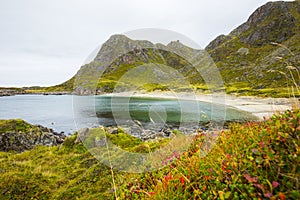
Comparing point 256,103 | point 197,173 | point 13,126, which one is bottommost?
point 256,103

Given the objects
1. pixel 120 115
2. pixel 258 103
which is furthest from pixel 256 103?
pixel 120 115

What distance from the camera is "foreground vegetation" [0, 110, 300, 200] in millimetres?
2637

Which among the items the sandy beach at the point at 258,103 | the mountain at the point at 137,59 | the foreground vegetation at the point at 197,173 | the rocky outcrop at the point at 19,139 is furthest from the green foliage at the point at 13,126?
the sandy beach at the point at 258,103

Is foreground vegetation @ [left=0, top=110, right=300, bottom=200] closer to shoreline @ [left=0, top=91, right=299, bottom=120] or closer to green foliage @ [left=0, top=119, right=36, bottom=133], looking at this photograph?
shoreline @ [left=0, top=91, right=299, bottom=120]

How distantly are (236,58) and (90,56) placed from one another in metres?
203

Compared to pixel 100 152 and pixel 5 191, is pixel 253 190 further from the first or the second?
pixel 100 152

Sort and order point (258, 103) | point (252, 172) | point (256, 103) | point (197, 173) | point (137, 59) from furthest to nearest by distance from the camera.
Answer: point (256, 103)
point (258, 103)
point (137, 59)
point (197, 173)
point (252, 172)

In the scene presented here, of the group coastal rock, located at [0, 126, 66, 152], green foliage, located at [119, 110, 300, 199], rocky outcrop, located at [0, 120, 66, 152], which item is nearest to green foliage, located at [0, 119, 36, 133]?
rocky outcrop, located at [0, 120, 66, 152]

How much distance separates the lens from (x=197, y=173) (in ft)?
12.3

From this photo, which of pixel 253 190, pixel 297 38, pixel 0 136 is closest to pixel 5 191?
pixel 253 190

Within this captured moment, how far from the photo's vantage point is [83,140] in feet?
36.7

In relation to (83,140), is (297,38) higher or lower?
higher

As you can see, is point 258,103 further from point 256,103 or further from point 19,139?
point 19,139

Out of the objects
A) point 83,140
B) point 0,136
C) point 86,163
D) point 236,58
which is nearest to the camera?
point 86,163
